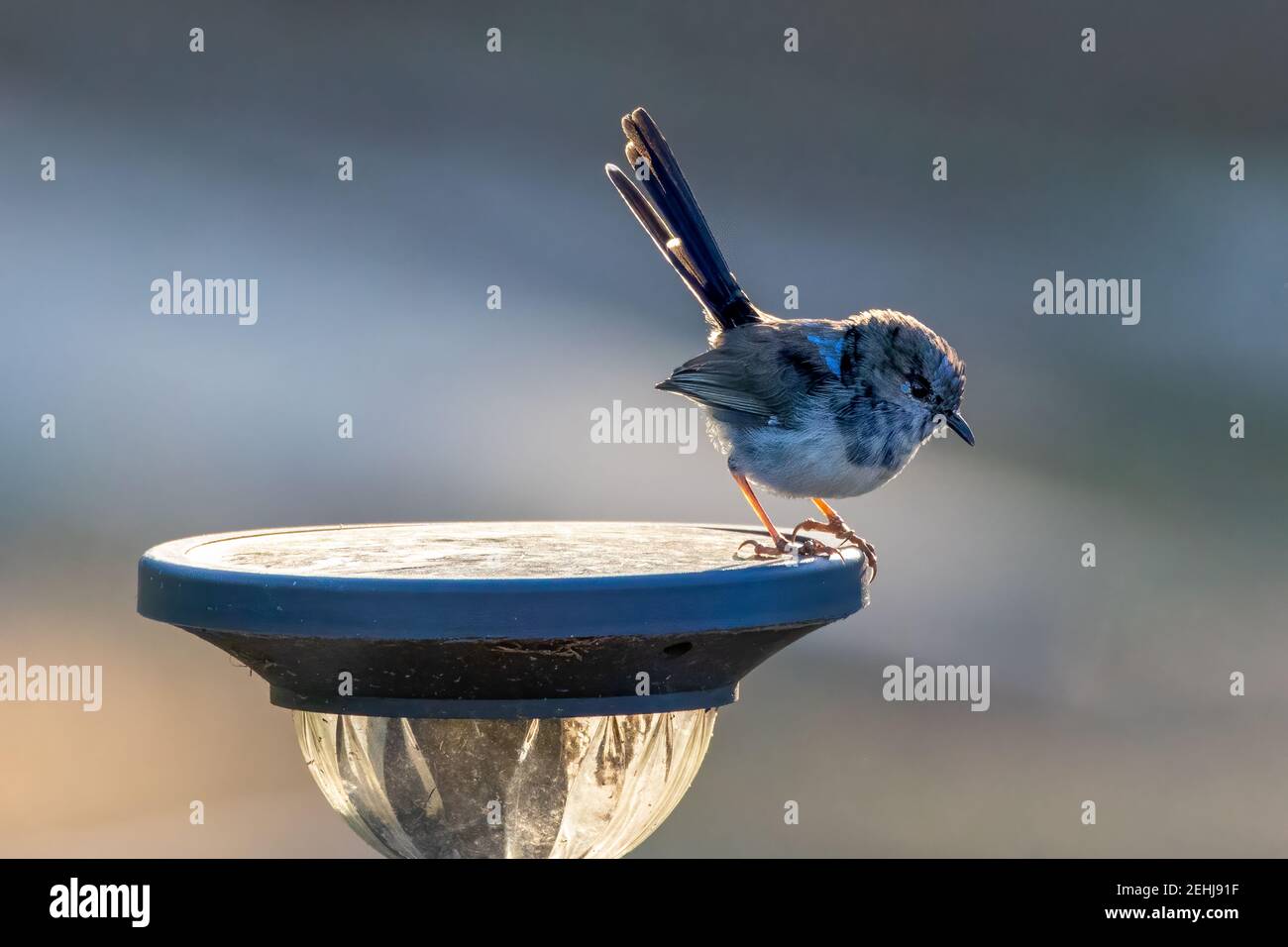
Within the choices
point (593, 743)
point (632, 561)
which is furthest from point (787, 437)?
point (593, 743)

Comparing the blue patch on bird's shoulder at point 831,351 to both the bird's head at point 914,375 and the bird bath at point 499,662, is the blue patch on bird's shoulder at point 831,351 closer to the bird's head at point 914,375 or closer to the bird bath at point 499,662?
the bird's head at point 914,375

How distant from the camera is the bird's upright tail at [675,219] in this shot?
3832 mm

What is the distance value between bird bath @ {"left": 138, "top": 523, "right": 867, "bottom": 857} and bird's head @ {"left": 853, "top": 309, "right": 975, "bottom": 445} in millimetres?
748

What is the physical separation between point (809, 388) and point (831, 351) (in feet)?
0.41

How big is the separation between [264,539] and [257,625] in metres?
0.91

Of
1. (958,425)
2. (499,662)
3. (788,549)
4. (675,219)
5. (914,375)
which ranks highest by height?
(675,219)

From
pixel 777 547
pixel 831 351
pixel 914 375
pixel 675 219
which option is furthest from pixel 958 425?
pixel 675 219

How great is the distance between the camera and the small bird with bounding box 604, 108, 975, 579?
365cm

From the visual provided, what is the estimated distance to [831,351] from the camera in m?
3.77

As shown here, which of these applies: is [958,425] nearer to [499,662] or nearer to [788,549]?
[788,549]

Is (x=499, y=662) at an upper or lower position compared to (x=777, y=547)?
lower

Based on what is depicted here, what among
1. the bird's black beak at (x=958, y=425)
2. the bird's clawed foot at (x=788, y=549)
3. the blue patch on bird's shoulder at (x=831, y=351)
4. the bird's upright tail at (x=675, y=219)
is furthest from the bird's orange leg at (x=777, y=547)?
the bird's upright tail at (x=675, y=219)

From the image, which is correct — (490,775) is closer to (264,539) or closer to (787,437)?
(264,539)

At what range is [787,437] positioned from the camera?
12.1 ft
